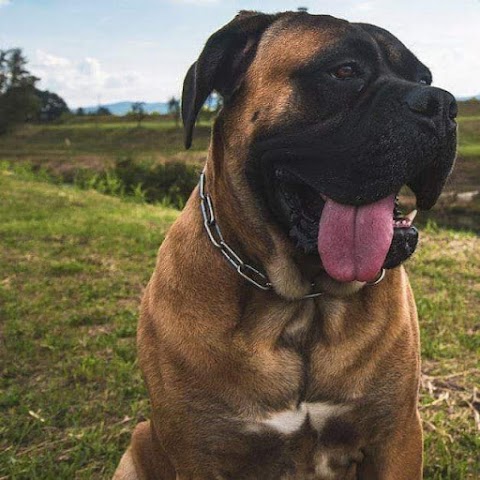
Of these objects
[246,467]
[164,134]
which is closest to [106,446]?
[246,467]

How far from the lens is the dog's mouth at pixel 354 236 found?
6.53 feet

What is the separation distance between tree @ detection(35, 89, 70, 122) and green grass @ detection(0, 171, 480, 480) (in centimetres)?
2959

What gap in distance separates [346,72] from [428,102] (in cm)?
28

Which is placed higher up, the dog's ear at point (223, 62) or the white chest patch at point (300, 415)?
the dog's ear at point (223, 62)

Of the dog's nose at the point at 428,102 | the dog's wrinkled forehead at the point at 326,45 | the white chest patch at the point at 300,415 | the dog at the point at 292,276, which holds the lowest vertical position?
the white chest patch at the point at 300,415

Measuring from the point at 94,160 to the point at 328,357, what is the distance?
1995cm

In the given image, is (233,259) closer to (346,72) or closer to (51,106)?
(346,72)

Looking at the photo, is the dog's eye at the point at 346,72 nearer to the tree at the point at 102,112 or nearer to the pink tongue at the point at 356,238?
the pink tongue at the point at 356,238

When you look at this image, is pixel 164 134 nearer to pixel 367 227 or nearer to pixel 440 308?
pixel 440 308

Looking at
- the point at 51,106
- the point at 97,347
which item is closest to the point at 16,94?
the point at 51,106

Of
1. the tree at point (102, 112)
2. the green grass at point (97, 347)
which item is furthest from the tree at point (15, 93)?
the green grass at point (97, 347)

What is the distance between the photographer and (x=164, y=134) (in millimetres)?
26844

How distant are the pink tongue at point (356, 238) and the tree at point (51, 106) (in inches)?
1327

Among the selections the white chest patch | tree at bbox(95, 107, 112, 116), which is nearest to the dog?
the white chest patch
